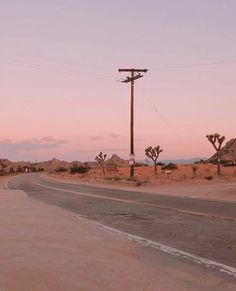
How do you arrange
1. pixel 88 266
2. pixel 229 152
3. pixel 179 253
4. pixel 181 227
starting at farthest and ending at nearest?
pixel 229 152 < pixel 181 227 < pixel 179 253 < pixel 88 266

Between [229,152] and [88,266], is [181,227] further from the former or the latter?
[229,152]

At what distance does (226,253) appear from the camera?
9531 millimetres

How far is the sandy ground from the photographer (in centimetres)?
689

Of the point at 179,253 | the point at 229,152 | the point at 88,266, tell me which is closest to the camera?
the point at 88,266

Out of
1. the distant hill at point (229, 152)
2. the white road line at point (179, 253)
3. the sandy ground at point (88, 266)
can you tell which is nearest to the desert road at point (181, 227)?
the white road line at point (179, 253)

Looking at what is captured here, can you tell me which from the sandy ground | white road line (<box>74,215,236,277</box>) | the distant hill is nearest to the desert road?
white road line (<box>74,215,236,277</box>)

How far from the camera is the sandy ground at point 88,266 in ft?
22.6

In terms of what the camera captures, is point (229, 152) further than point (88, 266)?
Yes

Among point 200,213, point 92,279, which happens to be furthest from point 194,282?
point 200,213

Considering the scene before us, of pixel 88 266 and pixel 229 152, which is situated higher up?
pixel 229 152

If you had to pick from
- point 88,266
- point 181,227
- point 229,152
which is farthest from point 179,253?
point 229,152

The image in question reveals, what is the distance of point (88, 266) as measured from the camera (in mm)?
8062

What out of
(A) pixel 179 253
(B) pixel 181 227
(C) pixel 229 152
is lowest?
(A) pixel 179 253

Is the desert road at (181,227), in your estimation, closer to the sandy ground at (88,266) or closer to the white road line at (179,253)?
the white road line at (179,253)
